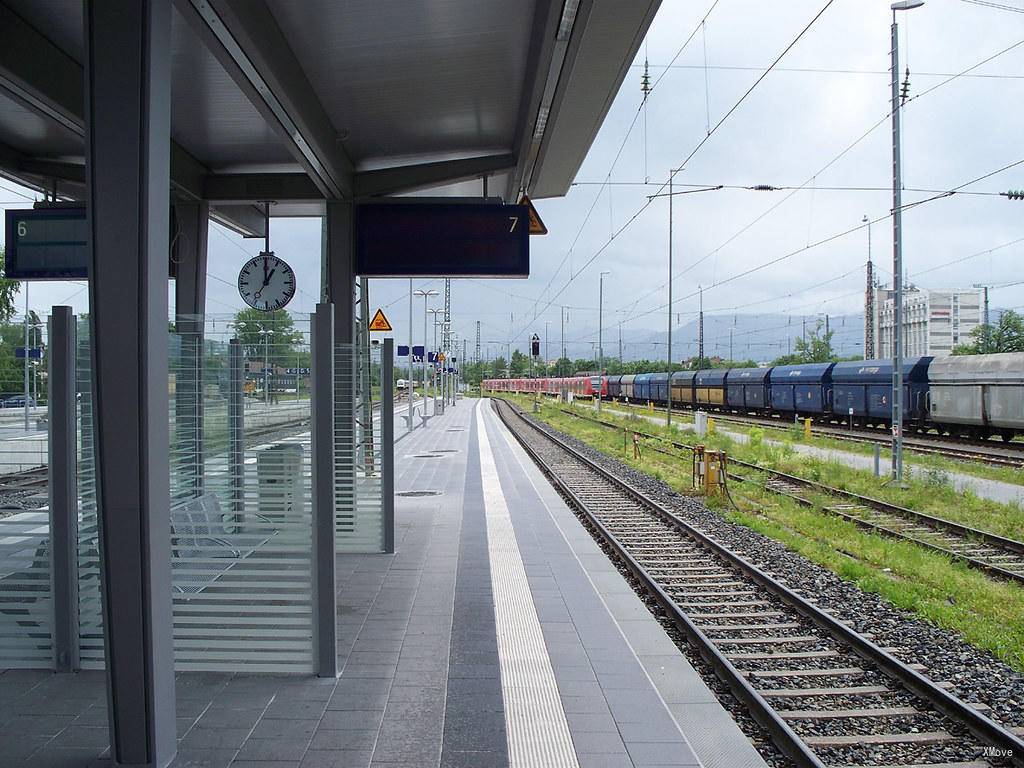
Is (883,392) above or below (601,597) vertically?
above

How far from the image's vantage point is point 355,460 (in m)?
8.00

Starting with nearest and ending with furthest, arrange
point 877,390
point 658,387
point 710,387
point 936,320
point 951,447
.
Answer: point 951,447, point 877,390, point 710,387, point 658,387, point 936,320

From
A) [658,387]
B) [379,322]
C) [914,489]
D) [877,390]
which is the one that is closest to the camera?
[914,489]

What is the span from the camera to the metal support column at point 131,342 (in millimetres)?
3543

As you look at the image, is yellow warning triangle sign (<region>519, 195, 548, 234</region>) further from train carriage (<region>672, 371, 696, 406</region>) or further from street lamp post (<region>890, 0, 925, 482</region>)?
train carriage (<region>672, 371, 696, 406</region>)

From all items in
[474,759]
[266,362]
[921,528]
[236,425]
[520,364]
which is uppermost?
[520,364]

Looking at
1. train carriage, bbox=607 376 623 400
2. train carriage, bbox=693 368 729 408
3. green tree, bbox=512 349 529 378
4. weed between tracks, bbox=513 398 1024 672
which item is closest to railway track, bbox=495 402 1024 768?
weed between tracks, bbox=513 398 1024 672

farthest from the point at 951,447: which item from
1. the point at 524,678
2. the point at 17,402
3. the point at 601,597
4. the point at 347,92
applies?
the point at 17,402

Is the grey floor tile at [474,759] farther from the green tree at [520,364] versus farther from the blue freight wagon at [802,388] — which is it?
the green tree at [520,364]

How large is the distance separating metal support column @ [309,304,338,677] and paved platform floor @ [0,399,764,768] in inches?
21.5

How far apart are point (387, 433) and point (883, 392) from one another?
23071 mm

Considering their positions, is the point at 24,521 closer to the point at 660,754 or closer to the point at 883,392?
the point at 660,754

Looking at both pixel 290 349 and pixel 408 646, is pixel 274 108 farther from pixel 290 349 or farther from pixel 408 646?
pixel 408 646

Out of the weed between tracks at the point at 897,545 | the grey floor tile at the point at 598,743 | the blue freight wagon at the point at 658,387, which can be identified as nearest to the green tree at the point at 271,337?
the grey floor tile at the point at 598,743
